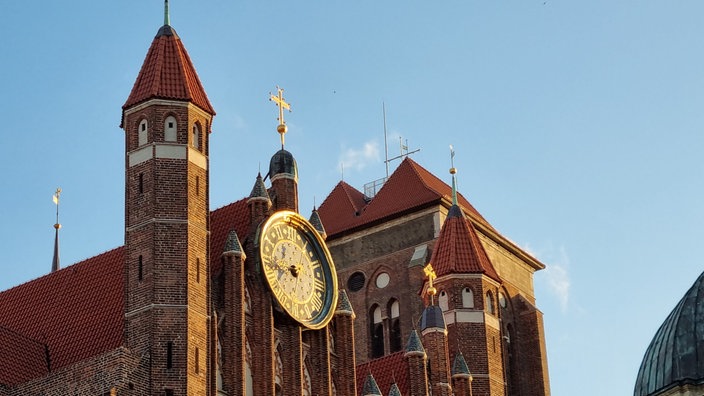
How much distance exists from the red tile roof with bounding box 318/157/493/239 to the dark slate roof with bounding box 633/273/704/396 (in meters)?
8.47

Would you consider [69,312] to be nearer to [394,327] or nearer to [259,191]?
[259,191]

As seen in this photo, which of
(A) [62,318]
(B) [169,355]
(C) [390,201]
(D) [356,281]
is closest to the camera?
(B) [169,355]

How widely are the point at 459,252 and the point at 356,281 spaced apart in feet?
48.9

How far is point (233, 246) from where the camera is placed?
1791 inches

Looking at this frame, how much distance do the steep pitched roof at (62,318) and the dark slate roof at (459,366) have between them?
11272 millimetres

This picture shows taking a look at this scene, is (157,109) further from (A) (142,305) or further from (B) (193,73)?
(A) (142,305)

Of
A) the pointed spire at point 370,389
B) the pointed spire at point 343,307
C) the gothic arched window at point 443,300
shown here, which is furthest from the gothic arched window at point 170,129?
the gothic arched window at point 443,300

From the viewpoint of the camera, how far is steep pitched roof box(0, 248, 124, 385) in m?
45.0

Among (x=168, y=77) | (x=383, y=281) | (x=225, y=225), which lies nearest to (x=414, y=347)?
(x=225, y=225)

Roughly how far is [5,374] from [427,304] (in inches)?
637

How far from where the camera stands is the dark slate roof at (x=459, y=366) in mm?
53625

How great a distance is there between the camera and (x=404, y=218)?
70938 millimetres

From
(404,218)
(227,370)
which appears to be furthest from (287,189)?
(404,218)

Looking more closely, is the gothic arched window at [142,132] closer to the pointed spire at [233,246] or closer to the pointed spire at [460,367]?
the pointed spire at [233,246]
